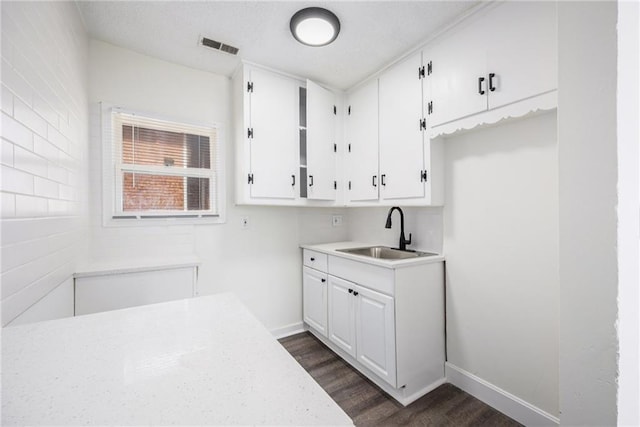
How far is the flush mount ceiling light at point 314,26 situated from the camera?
1685 mm

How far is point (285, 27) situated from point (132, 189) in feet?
5.48

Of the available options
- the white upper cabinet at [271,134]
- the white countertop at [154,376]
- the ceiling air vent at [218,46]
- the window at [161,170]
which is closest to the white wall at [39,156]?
the white countertop at [154,376]

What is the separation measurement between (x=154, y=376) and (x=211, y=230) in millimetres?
1957

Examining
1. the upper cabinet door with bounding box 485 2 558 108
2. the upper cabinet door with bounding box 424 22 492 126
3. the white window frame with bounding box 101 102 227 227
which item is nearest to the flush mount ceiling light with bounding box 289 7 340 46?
the upper cabinet door with bounding box 424 22 492 126

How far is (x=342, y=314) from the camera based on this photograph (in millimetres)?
2305

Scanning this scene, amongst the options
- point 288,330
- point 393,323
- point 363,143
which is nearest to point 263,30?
point 363,143

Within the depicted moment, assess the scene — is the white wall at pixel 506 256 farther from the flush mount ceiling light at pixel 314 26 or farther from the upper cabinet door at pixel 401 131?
the flush mount ceiling light at pixel 314 26

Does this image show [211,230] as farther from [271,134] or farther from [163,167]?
[271,134]

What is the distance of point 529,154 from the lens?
1639 mm

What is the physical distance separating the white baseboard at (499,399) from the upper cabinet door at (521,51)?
1.78 meters

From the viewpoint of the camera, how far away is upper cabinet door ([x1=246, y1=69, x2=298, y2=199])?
7.62 ft

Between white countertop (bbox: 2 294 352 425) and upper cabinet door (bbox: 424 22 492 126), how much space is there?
5.81ft

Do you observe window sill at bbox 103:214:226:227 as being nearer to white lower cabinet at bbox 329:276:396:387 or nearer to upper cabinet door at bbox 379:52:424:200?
white lower cabinet at bbox 329:276:396:387
